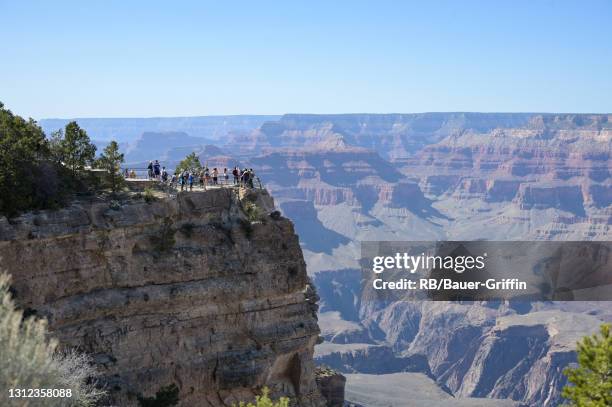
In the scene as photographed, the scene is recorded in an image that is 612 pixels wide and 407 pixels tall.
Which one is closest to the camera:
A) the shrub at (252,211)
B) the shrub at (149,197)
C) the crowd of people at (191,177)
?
the shrub at (149,197)

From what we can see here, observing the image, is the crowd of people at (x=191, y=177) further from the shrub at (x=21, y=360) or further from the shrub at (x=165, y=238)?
the shrub at (x=21, y=360)

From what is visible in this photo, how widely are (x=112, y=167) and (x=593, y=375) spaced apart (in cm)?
2161

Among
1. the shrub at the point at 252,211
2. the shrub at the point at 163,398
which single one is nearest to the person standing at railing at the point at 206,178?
the shrub at the point at 252,211

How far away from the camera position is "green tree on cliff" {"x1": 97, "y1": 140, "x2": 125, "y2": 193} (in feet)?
120

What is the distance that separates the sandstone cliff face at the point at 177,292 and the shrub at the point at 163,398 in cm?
33

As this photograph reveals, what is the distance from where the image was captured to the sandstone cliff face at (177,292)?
105ft

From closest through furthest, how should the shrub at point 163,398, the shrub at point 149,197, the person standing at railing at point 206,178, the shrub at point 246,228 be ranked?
the shrub at point 163,398 → the shrub at point 149,197 → the shrub at point 246,228 → the person standing at railing at point 206,178

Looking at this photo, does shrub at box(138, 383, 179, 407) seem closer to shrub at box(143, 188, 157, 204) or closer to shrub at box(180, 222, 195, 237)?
shrub at box(180, 222, 195, 237)

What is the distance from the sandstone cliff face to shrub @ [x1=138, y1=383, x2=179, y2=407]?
329mm

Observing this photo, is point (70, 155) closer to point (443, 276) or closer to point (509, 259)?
point (443, 276)

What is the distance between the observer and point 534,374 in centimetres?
19100

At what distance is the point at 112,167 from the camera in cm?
3681

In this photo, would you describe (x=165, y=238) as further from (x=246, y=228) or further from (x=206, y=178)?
(x=206, y=178)

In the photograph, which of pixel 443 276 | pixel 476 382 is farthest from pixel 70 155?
pixel 476 382
